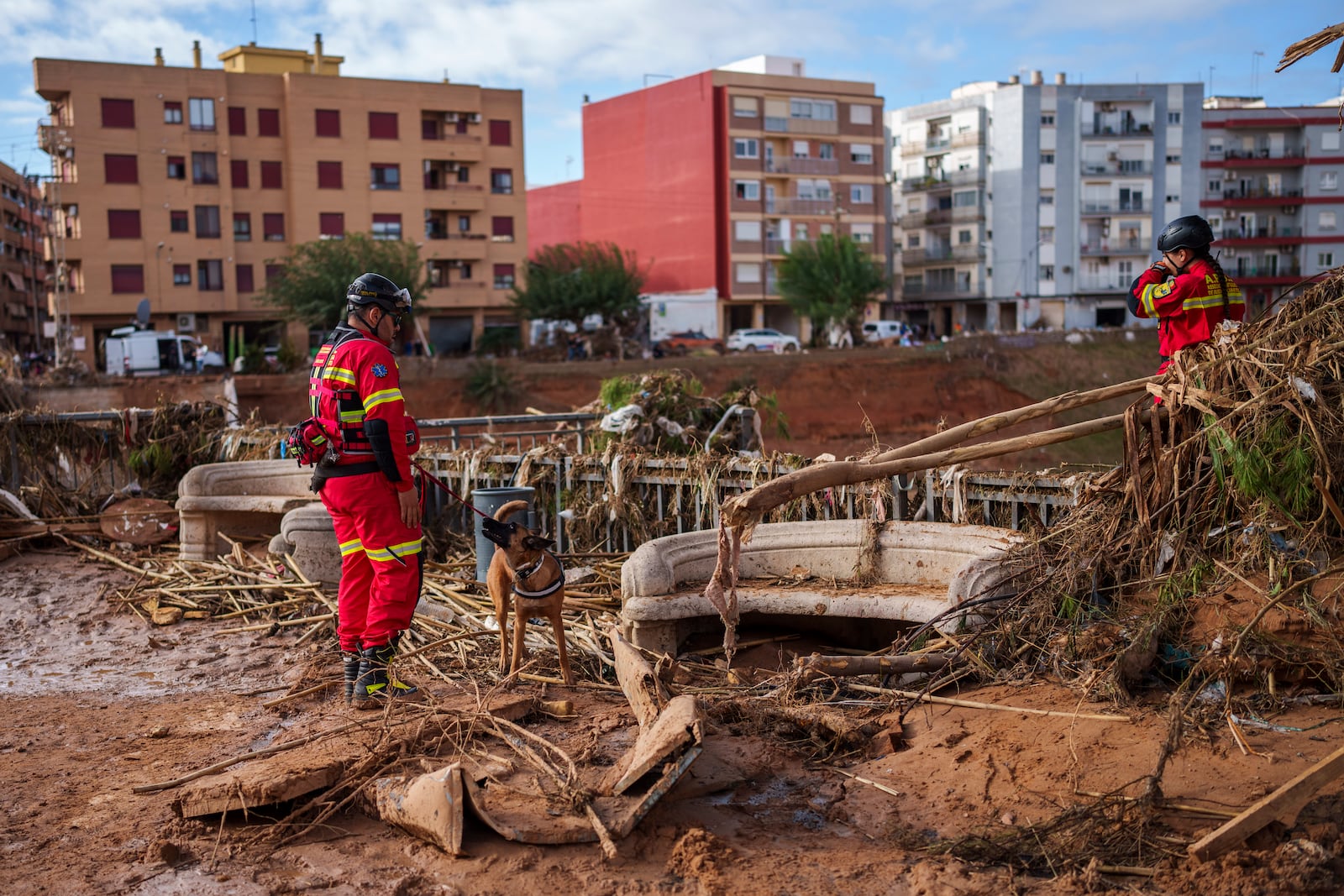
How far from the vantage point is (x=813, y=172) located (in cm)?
6569

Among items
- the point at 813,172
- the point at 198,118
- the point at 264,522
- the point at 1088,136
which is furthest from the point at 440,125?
the point at 264,522

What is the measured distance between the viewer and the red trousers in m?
6.29

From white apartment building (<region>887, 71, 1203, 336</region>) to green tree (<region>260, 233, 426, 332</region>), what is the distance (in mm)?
37555

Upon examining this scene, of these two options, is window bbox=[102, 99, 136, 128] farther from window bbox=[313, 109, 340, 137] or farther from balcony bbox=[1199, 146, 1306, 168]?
balcony bbox=[1199, 146, 1306, 168]

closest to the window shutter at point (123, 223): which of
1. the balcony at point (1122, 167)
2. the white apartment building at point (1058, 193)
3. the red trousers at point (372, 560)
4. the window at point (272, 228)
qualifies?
the window at point (272, 228)

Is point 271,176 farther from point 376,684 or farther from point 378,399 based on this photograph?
point 376,684

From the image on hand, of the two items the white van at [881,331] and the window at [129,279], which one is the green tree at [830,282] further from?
the window at [129,279]

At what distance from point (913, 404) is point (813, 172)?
73.8ft

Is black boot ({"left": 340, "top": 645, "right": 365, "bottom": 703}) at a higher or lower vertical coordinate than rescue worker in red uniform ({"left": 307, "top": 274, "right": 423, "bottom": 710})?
lower

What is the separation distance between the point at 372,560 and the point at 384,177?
175 ft

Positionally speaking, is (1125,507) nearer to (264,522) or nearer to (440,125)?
(264,522)

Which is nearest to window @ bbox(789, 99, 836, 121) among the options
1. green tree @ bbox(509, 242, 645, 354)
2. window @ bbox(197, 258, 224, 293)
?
green tree @ bbox(509, 242, 645, 354)

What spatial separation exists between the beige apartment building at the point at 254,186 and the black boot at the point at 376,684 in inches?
1696

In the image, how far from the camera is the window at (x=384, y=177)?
56.2m
